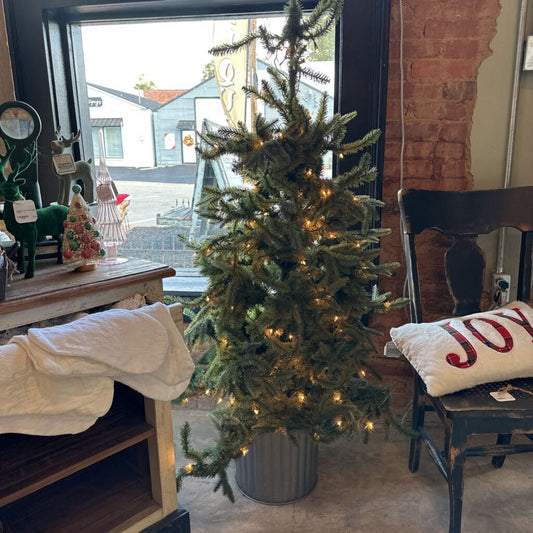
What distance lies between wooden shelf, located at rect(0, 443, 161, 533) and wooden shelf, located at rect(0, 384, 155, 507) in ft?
0.78

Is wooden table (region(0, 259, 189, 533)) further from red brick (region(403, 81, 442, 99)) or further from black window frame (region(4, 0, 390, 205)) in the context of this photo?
red brick (region(403, 81, 442, 99))

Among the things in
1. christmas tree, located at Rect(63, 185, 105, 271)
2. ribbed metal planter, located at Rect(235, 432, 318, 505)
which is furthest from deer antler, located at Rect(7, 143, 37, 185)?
ribbed metal planter, located at Rect(235, 432, 318, 505)

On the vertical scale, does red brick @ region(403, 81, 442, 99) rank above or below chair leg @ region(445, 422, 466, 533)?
above

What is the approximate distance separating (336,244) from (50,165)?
1.30m

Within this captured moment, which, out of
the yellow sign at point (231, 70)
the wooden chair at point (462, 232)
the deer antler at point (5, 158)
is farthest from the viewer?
the yellow sign at point (231, 70)

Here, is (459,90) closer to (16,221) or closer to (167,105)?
(167,105)

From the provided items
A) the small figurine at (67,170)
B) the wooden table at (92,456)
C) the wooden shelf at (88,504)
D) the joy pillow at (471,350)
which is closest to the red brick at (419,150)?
the joy pillow at (471,350)

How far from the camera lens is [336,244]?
58.8 inches

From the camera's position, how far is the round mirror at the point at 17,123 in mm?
A: 1353

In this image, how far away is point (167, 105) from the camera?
219cm

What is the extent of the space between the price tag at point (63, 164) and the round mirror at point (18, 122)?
0.26 ft

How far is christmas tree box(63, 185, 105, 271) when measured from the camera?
1349 mm

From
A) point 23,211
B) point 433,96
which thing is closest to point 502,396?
point 433,96

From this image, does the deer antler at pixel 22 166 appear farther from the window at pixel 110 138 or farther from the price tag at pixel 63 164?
the window at pixel 110 138
